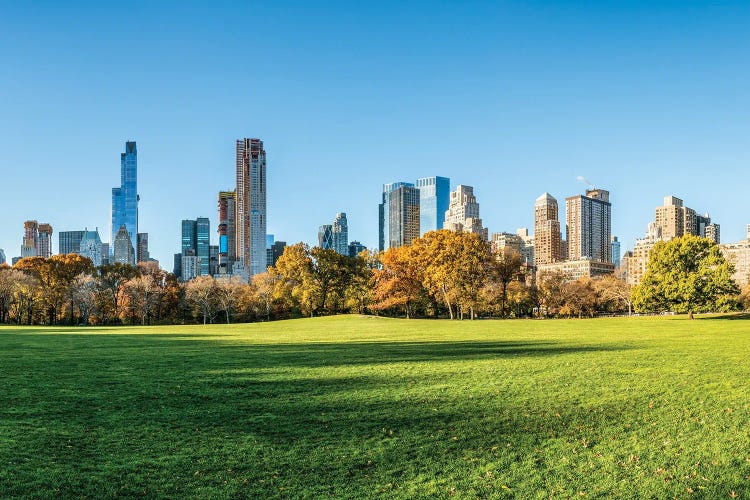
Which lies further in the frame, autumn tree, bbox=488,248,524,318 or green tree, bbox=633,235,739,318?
autumn tree, bbox=488,248,524,318

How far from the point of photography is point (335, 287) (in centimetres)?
7762

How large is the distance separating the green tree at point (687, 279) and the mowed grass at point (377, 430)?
44137 millimetres

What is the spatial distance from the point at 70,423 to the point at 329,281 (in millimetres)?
68054

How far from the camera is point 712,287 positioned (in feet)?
180

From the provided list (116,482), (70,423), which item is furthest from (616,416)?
(70,423)

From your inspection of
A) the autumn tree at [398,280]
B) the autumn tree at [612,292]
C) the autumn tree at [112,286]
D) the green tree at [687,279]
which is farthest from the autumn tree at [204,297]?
the autumn tree at [612,292]

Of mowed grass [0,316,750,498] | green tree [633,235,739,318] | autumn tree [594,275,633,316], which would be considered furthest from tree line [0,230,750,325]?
mowed grass [0,316,750,498]

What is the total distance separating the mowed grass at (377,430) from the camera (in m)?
6.95

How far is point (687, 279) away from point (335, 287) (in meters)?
42.2

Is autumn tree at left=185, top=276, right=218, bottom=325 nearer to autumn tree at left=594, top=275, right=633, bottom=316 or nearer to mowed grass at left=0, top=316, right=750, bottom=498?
mowed grass at left=0, top=316, right=750, bottom=498

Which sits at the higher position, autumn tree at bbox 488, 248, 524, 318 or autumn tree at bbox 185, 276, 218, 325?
autumn tree at bbox 488, 248, 524, 318

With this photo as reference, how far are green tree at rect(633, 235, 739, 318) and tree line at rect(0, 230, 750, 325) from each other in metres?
0.10

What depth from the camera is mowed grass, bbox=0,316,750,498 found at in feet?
22.8

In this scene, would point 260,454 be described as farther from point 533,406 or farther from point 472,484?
point 533,406
